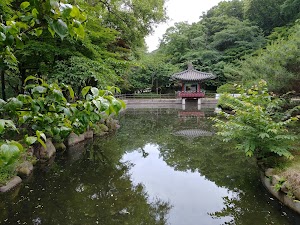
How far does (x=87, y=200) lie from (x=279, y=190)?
4254mm

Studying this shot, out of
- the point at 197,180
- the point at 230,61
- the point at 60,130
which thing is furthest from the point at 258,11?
the point at 60,130

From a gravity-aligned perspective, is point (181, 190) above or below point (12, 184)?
below

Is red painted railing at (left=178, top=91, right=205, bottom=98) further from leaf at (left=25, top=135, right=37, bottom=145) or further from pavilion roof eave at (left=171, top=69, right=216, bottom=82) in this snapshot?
leaf at (left=25, top=135, right=37, bottom=145)

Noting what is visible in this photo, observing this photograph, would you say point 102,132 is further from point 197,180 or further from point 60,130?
point 60,130

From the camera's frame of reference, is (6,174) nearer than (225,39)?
Yes

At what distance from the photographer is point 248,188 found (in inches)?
248

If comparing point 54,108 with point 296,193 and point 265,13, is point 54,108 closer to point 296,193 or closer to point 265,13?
point 296,193

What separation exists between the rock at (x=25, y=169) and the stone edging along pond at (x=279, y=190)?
6.37 m

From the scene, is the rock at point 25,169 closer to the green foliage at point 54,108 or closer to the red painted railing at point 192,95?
the green foliage at point 54,108

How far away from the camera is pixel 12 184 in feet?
20.6

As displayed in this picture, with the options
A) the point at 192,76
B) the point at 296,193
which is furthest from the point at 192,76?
the point at 296,193

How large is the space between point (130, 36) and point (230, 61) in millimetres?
25713

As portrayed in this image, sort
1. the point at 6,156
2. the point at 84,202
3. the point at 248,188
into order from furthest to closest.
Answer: the point at 248,188
the point at 84,202
the point at 6,156

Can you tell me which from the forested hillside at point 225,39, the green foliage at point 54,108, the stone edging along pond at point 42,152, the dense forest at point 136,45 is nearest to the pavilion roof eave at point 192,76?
the forested hillside at point 225,39
